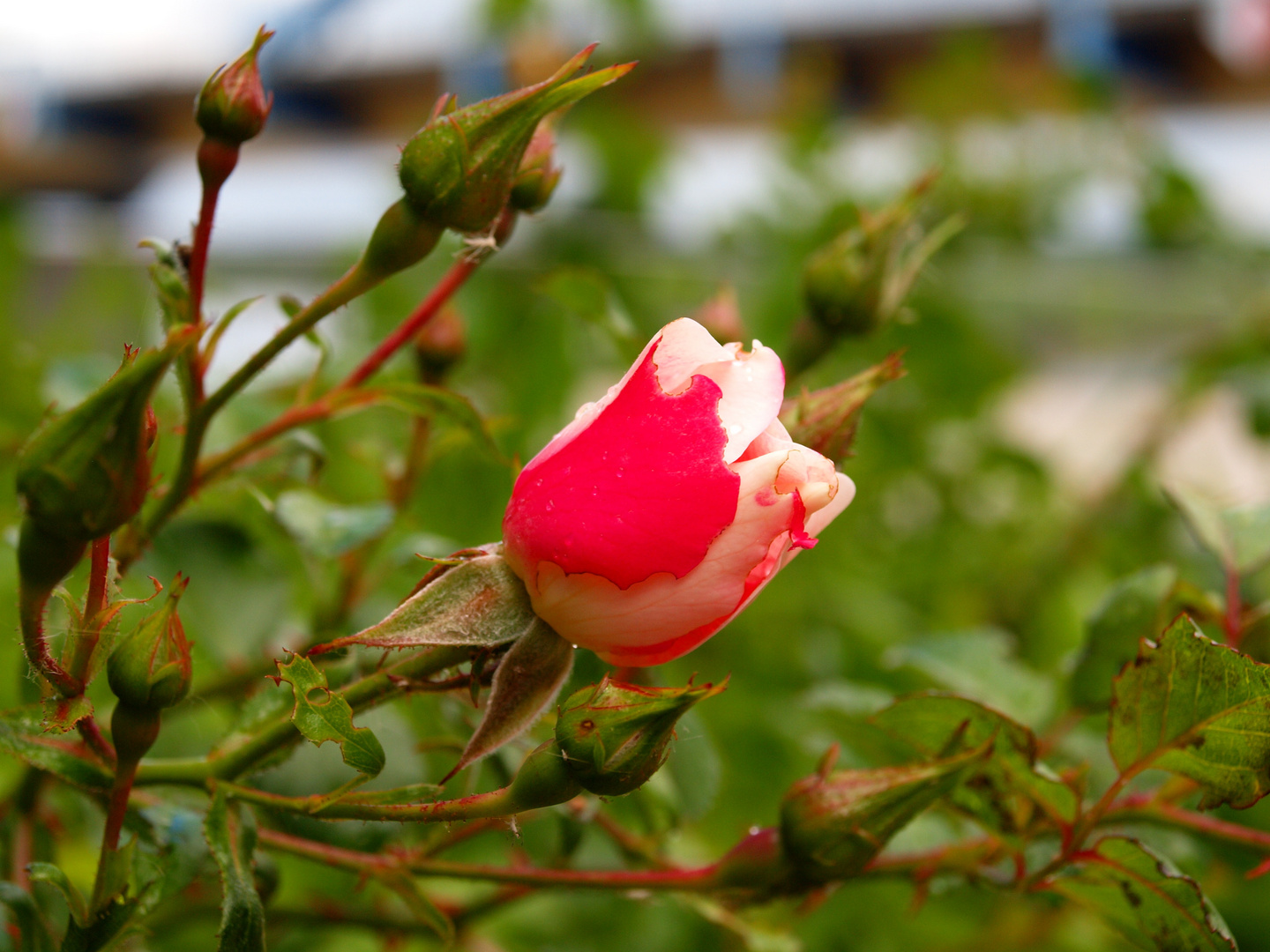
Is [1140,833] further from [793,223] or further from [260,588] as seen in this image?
[793,223]

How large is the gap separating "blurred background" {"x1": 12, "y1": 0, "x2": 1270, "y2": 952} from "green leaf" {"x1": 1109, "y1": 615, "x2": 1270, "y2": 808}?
0.09 m

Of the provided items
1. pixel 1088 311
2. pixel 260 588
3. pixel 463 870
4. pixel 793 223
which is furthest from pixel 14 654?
pixel 1088 311

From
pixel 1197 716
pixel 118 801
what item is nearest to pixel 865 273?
pixel 1197 716

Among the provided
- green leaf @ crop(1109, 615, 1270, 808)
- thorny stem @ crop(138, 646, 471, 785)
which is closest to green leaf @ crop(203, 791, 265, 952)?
thorny stem @ crop(138, 646, 471, 785)

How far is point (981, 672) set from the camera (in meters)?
0.43

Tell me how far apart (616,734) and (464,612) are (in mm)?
46

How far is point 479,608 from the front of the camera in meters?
0.25

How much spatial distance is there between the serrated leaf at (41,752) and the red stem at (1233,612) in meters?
0.34

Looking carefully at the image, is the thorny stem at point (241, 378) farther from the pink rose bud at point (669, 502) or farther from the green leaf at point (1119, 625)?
the green leaf at point (1119, 625)

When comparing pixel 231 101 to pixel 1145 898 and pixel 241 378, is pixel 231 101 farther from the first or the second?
pixel 1145 898

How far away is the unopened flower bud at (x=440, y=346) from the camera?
17.3 inches

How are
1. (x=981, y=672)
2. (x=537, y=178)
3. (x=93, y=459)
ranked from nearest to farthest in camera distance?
(x=93, y=459)
(x=537, y=178)
(x=981, y=672)

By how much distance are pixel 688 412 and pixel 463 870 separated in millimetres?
153

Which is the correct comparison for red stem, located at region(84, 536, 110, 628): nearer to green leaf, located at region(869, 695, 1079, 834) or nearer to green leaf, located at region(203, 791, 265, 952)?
green leaf, located at region(203, 791, 265, 952)
